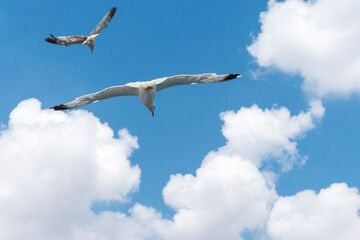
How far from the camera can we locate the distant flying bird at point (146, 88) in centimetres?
2183

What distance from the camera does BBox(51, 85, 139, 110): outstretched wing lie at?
21906 millimetres

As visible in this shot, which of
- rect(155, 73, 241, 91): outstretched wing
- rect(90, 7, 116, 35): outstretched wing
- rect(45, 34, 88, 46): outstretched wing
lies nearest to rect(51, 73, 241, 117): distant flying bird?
rect(155, 73, 241, 91): outstretched wing

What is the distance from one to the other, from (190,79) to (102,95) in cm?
546

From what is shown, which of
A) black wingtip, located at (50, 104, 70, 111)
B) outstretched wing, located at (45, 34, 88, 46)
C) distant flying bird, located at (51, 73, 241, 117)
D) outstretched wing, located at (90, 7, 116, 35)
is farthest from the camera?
outstretched wing, located at (90, 7, 116, 35)

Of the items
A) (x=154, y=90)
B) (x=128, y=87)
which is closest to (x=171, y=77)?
(x=154, y=90)

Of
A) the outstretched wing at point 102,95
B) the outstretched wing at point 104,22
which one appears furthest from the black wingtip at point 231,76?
the outstretched wing at point 104,22

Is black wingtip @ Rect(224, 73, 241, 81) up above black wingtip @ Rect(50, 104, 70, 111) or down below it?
above

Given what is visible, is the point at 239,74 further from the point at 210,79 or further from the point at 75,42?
the point at 75,42

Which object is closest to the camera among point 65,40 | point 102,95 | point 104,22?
point 102,95

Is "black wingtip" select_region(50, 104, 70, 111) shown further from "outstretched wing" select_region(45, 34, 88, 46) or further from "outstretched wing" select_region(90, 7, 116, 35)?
"outstretched wing" select_region(90, 7, 116, 35)

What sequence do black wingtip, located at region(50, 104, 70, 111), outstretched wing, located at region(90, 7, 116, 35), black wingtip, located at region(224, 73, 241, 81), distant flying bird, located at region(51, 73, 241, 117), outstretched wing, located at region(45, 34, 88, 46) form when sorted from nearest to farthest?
distant flying bird, located at region(51, 73, 241, 117) → black wingtip, located at region(50, 104, 70, 111) → black wingtip, located at region(224, 73, 241, 81) → outstretched wing, located at region(45, 34, 88, 46) → outstretched wing, located at region(90, 7, 116, 35)

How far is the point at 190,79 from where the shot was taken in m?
22.3

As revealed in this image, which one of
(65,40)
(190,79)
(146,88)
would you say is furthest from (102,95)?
(65,40)

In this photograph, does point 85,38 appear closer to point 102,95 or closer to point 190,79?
point 102,95
